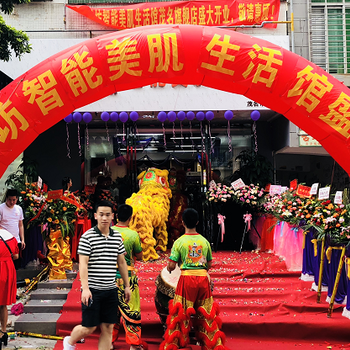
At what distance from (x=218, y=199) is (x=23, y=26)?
551cm

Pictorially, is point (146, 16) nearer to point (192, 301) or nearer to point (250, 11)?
point (250, 11)

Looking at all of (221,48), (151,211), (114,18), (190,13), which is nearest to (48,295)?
(151,211)

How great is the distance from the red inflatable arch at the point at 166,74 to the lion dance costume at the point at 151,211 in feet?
10.7

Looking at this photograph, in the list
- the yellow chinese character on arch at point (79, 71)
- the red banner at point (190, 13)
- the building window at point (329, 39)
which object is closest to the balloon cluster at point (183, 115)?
the red banner at point (190, 13)

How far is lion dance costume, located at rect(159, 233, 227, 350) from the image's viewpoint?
4.06 meters

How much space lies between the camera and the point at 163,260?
777 centimetres

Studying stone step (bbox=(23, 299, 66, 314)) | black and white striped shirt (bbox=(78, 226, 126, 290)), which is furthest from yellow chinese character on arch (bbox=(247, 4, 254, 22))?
black and white striped shirt (bbox=(78, 226, 126, 290))

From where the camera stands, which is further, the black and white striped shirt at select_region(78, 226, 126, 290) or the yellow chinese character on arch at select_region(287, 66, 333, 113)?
the yellow chinese character on arch at select_region(287, 66, 333, 113)

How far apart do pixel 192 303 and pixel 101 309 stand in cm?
96

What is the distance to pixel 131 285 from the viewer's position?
4.38m

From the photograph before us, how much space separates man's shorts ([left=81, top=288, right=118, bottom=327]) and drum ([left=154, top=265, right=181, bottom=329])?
1.11 meters

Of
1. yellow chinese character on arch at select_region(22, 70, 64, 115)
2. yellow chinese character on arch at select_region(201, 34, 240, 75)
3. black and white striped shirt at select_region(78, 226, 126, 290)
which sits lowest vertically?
black and white striped shirt at select_region(78, 226, 126, 290)

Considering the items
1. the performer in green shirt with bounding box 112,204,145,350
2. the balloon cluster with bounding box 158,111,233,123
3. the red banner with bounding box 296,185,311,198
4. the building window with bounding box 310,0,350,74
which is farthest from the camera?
the building window with bounding box 310,0,350,74

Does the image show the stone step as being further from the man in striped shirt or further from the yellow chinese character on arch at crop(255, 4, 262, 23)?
the yellow chinese character on arch at crop(255, 4, 262, 23)
